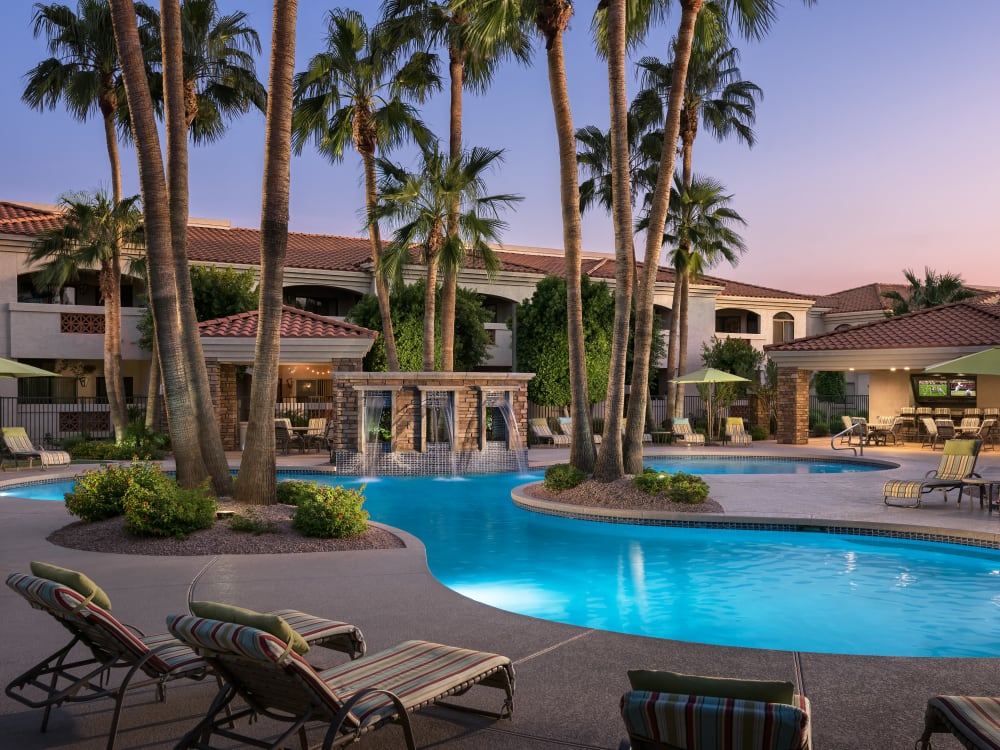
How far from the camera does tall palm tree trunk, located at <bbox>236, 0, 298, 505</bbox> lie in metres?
11.8

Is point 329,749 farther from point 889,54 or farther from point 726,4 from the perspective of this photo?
point 889,54

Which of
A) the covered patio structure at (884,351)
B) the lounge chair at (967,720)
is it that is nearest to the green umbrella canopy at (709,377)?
the covered patio structure at (884,351)

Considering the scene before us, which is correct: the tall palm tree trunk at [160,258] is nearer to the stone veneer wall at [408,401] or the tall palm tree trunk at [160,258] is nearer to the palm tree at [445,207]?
the stone veneer wall at [408,401]

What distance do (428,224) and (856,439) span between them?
1681 cm

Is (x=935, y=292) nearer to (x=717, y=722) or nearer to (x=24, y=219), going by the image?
(x=24, y=219)

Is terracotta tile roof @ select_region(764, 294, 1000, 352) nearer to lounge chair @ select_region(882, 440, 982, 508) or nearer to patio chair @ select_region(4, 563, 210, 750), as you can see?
lounge chair @ select_region(882, 440, 982, 508)

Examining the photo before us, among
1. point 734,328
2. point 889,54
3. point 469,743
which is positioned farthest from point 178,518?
point 734,328

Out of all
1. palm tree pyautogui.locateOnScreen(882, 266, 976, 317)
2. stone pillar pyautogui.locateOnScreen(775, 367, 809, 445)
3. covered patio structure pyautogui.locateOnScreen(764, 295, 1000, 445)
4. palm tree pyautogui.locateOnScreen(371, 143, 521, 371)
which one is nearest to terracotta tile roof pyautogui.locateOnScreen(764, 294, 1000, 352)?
covered patio structure pyautogui.locateOnScreen(764, 295, 1000, 445)

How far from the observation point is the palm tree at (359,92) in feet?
74.6

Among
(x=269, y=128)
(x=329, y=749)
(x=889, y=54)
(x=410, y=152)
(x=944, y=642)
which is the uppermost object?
(x=889, y=54)

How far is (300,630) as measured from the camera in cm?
534

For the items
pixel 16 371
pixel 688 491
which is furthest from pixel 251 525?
pixel 16 371

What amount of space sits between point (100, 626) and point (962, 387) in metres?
29.5

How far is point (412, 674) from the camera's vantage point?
4699 millimetres
